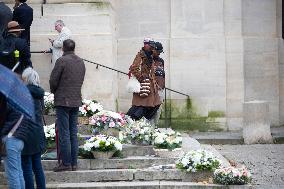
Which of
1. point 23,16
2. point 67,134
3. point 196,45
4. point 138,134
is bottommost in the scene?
point 138,134

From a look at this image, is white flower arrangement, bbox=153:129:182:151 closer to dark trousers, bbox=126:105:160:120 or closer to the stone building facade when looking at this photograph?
dark trousers, bbox=126:105:160:120

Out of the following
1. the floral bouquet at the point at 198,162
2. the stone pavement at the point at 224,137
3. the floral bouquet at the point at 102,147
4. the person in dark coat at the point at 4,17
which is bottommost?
the stone pavement at the point at 224,137

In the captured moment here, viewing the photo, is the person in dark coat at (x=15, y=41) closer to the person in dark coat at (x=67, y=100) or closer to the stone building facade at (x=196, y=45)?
the person in dark coat at (x=67, y=100)

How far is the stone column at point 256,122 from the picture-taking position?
15.1 m

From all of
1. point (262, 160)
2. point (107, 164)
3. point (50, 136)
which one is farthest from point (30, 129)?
point (262, 160)

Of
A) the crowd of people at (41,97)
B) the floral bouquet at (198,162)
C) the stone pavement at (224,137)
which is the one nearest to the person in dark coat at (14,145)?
the crowd of people at (41,97)

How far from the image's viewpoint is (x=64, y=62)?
977cm

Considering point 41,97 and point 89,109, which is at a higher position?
point 41,97

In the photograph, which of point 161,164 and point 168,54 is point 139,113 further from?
point 168,54

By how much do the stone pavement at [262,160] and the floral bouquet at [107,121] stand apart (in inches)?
94.7

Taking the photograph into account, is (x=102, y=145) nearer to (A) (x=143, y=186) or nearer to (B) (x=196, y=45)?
(A) (x=143, y=186)

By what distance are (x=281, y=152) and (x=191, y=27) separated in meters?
4.34

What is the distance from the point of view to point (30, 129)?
26.7 ft

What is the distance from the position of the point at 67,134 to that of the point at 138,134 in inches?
69.7
